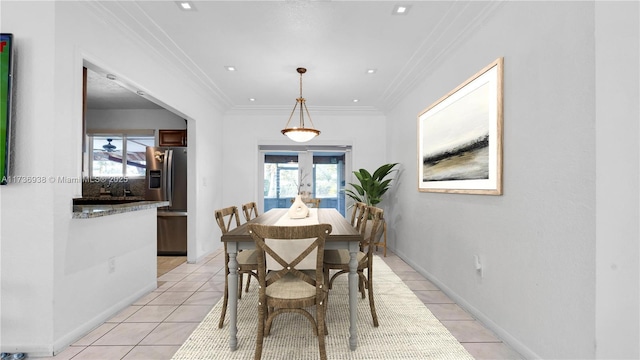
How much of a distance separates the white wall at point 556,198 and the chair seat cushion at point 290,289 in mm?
1403

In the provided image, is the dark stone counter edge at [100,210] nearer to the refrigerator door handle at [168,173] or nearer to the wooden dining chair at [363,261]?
the refrigerator door handle at [168,173]

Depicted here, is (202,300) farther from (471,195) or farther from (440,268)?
(471,195)

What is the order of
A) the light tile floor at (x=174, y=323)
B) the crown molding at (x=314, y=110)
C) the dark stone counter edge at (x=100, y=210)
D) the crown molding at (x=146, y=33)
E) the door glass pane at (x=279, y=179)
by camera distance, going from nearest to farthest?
the light tile floor at (x=174, y=323), the dark stone counter edge at (x=100, y=210), the crown molding at (x=146, y=33), the crown molding at (x=314, y=110), the door glass pane at (x=279, y=179)

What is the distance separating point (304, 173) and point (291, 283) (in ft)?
13.0

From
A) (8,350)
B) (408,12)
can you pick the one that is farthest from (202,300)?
(408,12)

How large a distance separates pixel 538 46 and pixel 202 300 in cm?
338

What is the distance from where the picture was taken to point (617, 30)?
4.37 feet

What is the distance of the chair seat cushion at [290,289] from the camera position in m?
1.72

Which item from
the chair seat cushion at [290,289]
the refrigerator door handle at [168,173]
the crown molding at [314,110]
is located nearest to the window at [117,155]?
the refrigerator door handle at [168,173]

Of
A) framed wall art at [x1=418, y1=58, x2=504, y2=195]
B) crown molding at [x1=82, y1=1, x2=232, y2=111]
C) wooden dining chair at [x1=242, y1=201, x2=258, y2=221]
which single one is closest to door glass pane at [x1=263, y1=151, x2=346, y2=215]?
wooden dining chair at [x1=242, y1=201, x2=258, y2=221]

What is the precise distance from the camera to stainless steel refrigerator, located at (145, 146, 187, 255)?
435 centimetres

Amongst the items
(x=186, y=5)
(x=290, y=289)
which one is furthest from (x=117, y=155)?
(x=290, y=289)

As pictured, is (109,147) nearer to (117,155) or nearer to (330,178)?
(117,155)

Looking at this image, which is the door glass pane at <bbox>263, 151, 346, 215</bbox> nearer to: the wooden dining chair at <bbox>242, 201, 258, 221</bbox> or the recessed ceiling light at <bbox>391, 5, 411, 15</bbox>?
the wooden dining chair at <bbox>242, 201, 258, 221</bbox>
